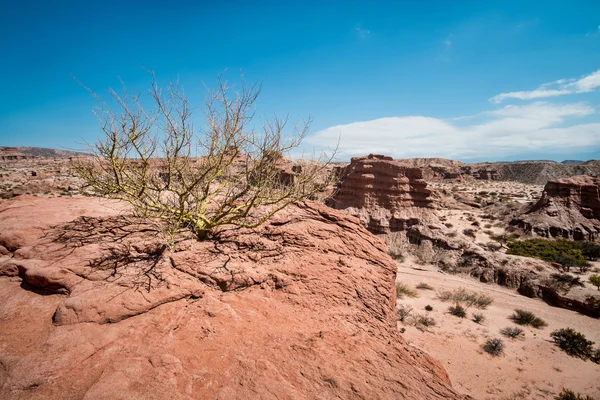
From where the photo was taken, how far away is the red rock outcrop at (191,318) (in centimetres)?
252

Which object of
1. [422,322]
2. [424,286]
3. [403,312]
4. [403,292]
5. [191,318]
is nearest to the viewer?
[191,318]

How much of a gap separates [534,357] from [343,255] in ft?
27.2

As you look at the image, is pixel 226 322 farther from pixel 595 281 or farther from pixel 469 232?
pixel 469 232

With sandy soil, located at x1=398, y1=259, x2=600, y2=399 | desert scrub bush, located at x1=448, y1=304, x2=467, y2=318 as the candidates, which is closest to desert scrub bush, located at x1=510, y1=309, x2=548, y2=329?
sandy soil, located at x1=398, y1=259, x2=600, y2=399

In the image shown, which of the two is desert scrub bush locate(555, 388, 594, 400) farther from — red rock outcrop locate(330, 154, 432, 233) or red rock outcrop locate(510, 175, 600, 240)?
red rock outcrop locate(510, 175, 600, 240)

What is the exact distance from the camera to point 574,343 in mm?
8656

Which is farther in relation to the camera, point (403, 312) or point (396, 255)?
point (396, 255)

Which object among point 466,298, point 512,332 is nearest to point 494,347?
point 512,332

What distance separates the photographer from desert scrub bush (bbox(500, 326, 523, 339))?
30.7ft

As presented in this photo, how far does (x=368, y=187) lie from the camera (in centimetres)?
1942

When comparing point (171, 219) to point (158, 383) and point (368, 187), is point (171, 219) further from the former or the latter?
point (368, 187)

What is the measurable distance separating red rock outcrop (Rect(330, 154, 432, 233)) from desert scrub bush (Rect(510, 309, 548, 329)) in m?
8.40

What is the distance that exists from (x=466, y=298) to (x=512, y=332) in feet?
7.77

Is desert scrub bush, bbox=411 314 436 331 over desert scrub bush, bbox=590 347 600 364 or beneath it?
over
